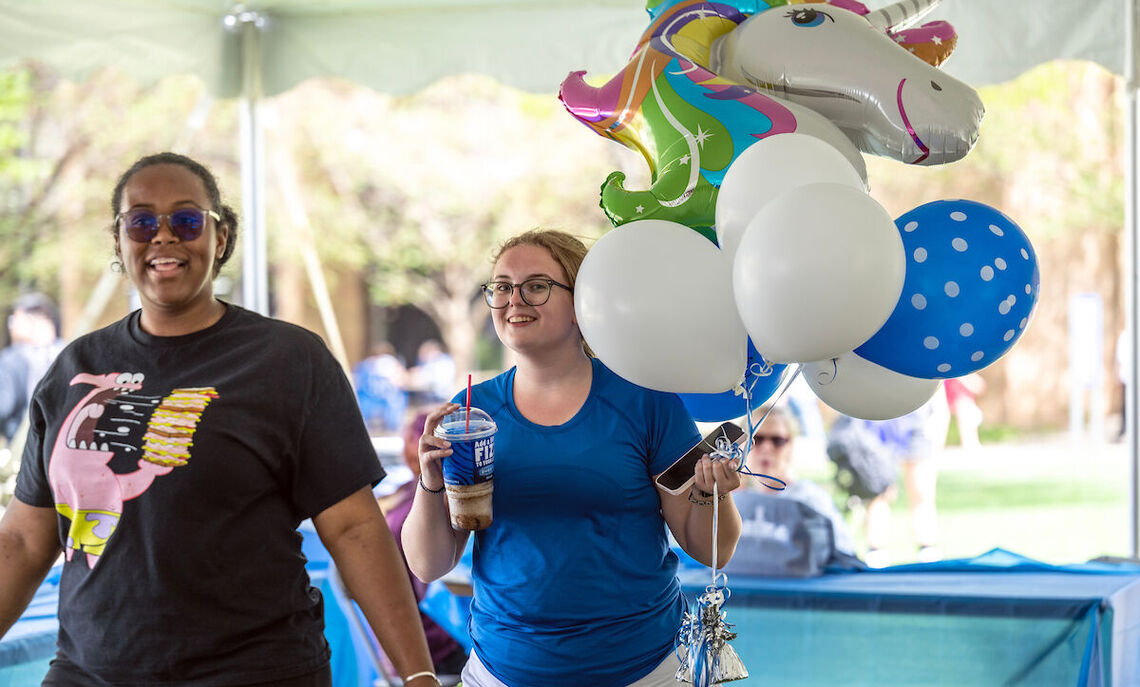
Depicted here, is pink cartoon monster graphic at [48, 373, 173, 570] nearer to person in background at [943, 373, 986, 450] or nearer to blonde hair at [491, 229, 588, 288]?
blonde hair at [491, 229, 588, 288]

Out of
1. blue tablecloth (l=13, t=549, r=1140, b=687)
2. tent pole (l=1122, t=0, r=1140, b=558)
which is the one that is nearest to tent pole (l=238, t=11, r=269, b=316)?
blue tablecloth (l=13, t=549, r=1140, b=687)

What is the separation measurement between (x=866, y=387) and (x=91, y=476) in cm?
130

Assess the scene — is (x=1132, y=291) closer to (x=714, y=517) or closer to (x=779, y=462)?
(x=779, y=462)

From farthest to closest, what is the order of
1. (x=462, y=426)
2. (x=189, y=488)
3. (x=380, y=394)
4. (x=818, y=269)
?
(x=380, y=394), (x=462, y=426), (x=189, y=488), (x=818, y=269)

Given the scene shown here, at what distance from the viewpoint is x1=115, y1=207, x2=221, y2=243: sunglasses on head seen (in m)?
1.80

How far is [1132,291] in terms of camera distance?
369 centimetres

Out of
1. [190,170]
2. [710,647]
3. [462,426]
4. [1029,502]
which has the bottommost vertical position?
[1029,502]

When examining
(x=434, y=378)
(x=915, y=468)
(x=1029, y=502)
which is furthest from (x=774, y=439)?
(x=434, y=378)

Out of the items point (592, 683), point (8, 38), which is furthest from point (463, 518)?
point (8, 38)

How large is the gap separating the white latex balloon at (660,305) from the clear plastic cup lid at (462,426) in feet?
0.73

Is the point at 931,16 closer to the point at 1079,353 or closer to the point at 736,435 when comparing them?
the point at 736,435

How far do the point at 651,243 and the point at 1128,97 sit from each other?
2706 mm

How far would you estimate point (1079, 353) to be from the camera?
9.16 metres

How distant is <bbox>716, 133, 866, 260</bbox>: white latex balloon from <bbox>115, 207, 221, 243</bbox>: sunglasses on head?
2.85 ft
